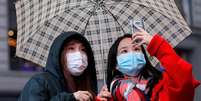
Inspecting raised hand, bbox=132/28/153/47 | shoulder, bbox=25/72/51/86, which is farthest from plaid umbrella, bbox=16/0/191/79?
shoulder, bbox=25/72/51/86

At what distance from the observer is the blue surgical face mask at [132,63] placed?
439 cm

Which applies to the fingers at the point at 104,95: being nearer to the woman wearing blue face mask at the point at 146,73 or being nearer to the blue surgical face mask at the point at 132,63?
the woman wearing blue face mask at the point at 146,73

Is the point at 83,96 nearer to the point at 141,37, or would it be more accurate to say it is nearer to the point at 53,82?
the point at 53,82

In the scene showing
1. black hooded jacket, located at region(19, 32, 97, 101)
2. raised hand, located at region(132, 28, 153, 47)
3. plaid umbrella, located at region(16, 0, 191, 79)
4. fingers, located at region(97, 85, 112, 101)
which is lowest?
fingers, located at region(97, 85, 112, 101)

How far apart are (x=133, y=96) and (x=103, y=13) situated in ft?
3.67

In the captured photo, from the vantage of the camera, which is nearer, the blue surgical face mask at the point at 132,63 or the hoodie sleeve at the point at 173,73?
the hoodie sleeve at the point at 173,73

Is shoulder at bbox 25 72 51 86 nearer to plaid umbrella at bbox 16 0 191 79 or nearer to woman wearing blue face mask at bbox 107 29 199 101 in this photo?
woman wearing blue face mask at bbox 107 29 199 101

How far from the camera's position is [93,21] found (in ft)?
17.0

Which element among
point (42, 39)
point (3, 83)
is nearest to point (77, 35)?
point (42, 39)

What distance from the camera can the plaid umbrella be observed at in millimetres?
4859

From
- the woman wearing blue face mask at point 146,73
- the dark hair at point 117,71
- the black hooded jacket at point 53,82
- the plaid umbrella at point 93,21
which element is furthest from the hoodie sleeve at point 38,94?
the plaid umbrella at point 93,21

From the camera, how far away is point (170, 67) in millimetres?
3992

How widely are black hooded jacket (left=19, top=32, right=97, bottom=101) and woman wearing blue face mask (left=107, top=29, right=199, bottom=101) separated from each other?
0.21 meters

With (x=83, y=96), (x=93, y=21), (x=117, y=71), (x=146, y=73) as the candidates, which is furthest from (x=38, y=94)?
(x=93, y=21)
